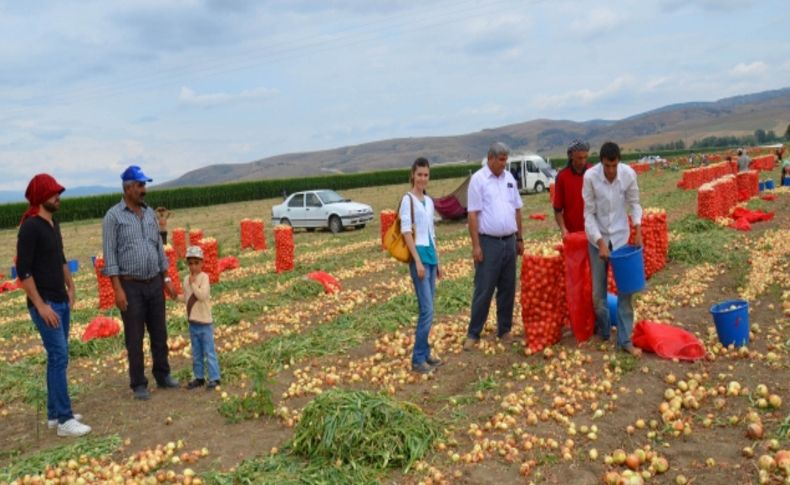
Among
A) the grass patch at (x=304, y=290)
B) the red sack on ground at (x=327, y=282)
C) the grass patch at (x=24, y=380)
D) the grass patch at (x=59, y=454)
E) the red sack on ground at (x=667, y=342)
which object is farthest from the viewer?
the red sack on ground at (x=327, y=282)

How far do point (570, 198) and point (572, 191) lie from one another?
83 mm

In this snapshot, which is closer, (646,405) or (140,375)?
(646,405)

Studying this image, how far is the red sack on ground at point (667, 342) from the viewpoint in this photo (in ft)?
21.7

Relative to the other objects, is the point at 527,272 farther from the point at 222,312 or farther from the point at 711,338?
the point at 222,312

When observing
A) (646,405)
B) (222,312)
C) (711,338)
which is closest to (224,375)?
(222,312)

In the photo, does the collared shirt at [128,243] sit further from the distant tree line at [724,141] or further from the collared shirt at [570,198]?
the distant tree line at [724,141]

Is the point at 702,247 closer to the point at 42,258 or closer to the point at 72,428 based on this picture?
the point at 72,428

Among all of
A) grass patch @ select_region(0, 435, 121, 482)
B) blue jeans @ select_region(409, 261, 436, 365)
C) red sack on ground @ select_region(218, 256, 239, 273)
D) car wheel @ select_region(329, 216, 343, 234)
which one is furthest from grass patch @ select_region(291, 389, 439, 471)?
car wheel @ select_region(329, 216, 343, 234)

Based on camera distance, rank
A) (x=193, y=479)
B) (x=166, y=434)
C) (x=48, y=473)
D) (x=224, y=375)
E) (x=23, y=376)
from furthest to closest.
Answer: (x=23, y=376) < (x=224, y=375) < (x=166, y=434) < (x=48, y=473) < (x=193, y=479)

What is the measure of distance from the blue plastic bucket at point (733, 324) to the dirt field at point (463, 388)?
22 cm

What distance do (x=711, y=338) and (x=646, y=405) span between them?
2014 mm

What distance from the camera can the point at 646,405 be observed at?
5.76 meters

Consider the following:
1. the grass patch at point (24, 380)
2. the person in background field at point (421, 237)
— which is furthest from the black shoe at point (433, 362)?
the grass patch at point (24, 380)

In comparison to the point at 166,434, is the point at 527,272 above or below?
above
